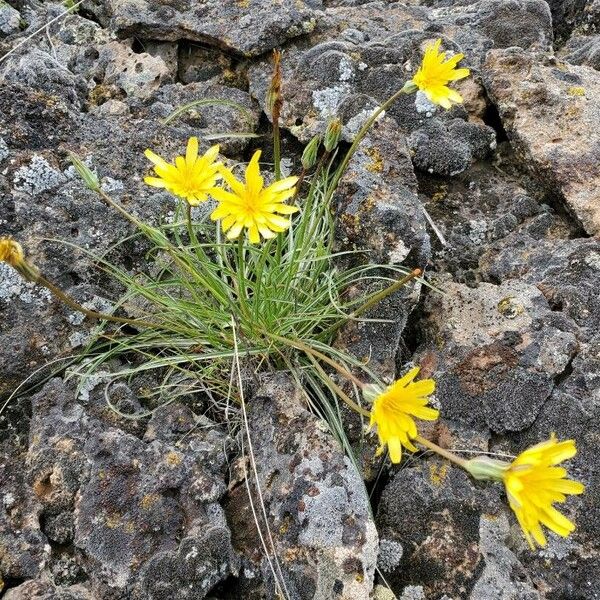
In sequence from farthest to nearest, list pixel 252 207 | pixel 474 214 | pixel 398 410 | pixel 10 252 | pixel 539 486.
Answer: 1. pixel 474 214
2. pixel 252 207
3. pixel 10 252
4. pixel 398 410
5. pixel 539 486

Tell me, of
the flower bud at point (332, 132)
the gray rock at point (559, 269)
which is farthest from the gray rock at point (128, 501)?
the gray rock at point (559, 269)

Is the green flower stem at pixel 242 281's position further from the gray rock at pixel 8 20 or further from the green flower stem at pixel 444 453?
the gray rock at pixel 8 20

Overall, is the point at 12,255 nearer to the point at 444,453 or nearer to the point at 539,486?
A: the point at 444,453

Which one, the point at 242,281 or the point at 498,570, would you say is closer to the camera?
the point at 498,570

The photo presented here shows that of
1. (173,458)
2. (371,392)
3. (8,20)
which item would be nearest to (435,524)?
(371,392)

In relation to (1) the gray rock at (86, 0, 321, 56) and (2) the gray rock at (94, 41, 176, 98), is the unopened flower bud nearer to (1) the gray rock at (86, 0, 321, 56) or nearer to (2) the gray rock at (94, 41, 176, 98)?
(2) the gray rock at (94, 41, 176, 98)

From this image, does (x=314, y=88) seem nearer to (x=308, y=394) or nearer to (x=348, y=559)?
(x=308, y=394)
